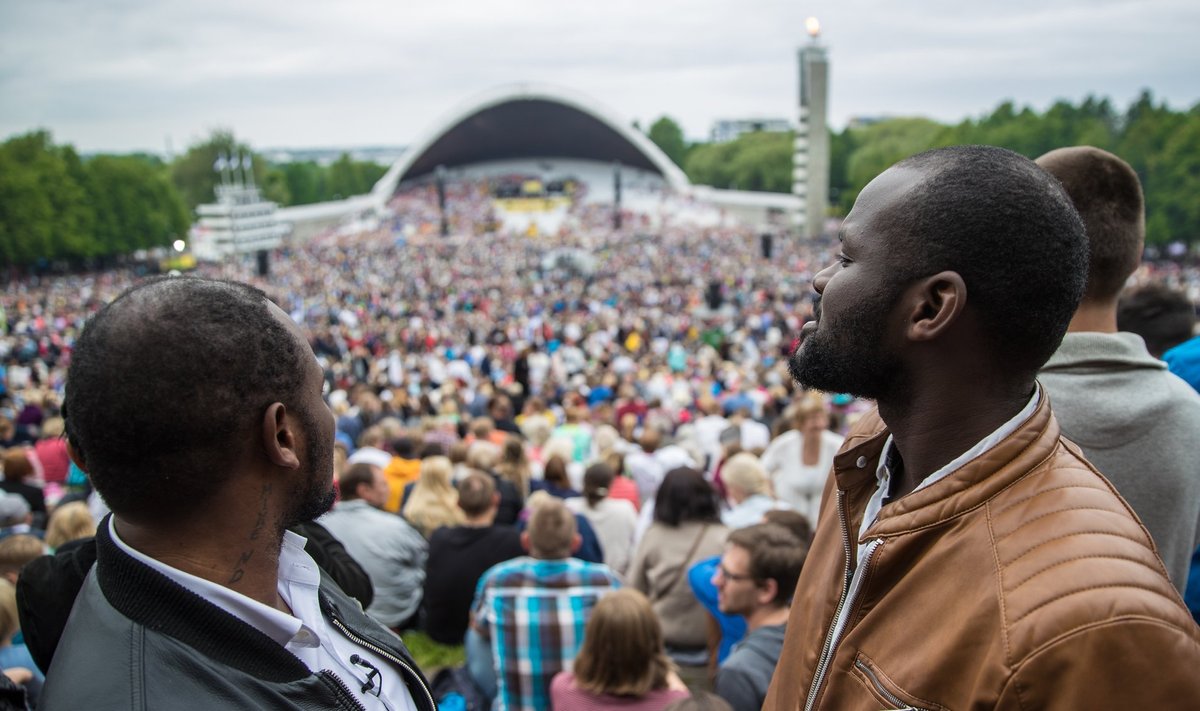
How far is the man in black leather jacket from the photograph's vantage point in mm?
1256

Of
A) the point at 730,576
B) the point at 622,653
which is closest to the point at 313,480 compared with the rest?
the point at 622,653

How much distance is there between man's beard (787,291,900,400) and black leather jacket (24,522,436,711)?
1.05 meters

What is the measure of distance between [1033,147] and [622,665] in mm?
55076

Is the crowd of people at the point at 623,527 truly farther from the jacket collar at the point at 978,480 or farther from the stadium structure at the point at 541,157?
the stadium structure at the point at 541,157

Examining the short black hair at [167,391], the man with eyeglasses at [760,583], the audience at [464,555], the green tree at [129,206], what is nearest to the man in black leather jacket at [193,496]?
the short black hair at [167,391]

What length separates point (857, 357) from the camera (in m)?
1.40

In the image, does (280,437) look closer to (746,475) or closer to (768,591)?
(768,591)

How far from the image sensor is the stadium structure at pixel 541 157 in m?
59.3

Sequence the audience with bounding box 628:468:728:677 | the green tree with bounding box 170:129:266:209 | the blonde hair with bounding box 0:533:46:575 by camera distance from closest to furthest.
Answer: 1. the blonde hair with bounding box 0:533:46:575
2. the audience with bounding box 628:468:728:677
3. the green tree with bounding box 170:129:266:209

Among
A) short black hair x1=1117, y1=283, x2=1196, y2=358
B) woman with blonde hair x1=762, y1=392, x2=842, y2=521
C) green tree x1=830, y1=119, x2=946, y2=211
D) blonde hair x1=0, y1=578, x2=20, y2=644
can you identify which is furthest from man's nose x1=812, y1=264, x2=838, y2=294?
green tree x1=830, y1=119, x2=946, y2=211

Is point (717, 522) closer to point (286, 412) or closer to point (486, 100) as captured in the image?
point (286, 412)

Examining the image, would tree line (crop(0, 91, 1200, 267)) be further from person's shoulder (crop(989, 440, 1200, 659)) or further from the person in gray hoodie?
person's shoulder (crop(989, 440, 1200, 659))

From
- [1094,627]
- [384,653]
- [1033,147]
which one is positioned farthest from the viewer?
[1033,147]

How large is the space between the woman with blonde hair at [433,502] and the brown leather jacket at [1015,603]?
3785mm
